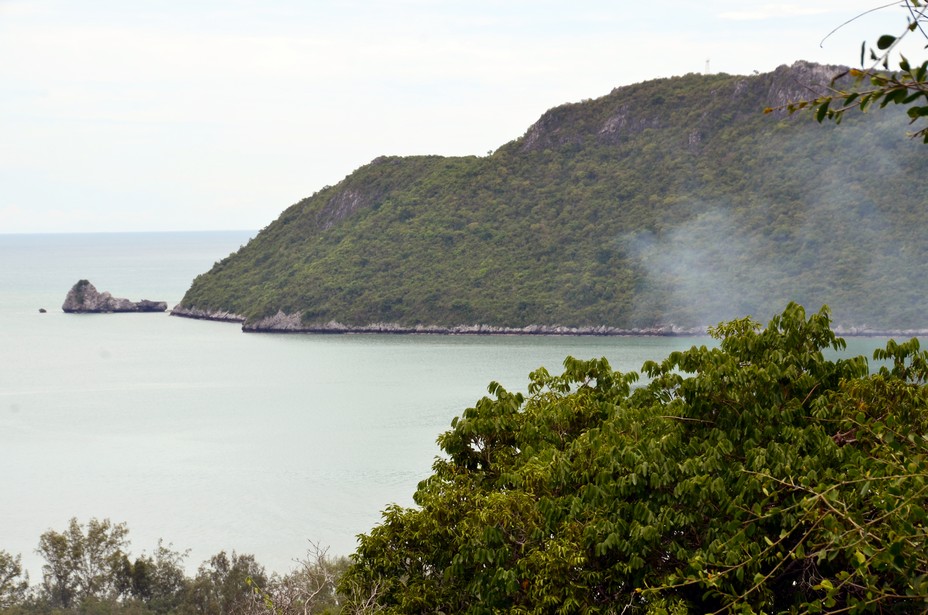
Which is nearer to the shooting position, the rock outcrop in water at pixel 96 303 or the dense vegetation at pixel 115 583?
the dense vegetation at pixel 115 583

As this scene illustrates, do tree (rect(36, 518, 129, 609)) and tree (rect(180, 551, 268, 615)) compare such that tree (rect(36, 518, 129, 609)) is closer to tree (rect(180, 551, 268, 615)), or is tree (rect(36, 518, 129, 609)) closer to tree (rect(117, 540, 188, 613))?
tree (rect(117, 540, 188, 613))

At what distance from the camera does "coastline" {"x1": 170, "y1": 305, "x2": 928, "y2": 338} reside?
227 ft

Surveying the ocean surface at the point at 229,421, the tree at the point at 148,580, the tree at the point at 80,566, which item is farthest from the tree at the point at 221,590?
the ocean surface at the point at 229,421

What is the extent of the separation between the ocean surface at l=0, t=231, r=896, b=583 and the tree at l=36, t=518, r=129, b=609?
14.6 ft

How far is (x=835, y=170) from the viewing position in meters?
82.6

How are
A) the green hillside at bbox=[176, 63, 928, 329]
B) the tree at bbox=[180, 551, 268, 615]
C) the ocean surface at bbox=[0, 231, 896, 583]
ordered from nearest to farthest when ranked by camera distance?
the tree at bbox=[180, 551, 268, 615] → the ocean surface at bbox=[0, 231, 896, 583] → the green hillside at bbox=[176, 63, 928, 329]

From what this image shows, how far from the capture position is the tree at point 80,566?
22.7 meters

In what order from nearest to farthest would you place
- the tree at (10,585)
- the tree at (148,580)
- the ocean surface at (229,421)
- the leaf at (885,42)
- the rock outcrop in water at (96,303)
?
the leaf at (885,42), the tree at (10,585), the tree at (148,580), the ocean surface at (229,421), the rock outcrop in water at (96,303)

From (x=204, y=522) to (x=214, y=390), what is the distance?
1073 inches

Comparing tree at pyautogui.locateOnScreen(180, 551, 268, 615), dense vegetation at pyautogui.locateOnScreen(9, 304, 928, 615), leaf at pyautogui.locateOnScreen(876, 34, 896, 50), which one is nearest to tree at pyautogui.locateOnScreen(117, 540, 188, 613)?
tree at pyautogui.locateOnScreen(180, 551, 268, 615)

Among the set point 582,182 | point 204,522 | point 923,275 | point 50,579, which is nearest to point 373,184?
point 582,182

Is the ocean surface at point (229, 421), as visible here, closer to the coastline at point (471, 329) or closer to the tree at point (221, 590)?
the coastline at point (471, 329)

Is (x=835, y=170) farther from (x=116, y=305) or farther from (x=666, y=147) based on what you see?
(x=116, y=305)

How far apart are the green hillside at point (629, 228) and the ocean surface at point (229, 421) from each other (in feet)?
15.7
